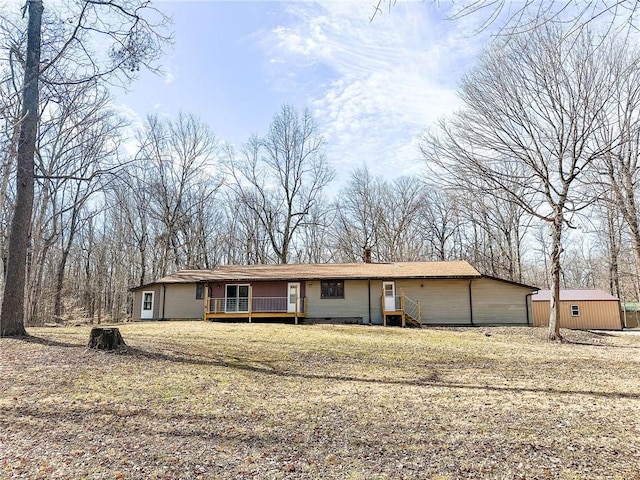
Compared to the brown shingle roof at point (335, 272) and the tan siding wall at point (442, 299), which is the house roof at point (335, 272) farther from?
the tan siding wall at point (442, 299)

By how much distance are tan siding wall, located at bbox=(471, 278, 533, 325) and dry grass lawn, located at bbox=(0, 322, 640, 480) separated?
9474 mm

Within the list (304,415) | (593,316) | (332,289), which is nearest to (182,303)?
(332,289)

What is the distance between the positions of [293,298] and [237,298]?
294 cm

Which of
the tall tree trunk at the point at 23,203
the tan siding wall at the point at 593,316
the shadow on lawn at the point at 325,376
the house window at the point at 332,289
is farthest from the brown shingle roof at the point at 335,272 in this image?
the tall tree trunk at the point at 23,203

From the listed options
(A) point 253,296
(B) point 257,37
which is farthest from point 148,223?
(B) point 257,37

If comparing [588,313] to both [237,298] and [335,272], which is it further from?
[237,298]

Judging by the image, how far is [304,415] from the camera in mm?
5352

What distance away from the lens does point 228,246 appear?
1455 inches

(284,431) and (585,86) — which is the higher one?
(585,86)

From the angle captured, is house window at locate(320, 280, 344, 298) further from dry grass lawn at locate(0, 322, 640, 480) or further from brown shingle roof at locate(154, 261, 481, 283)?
dry grass lawn at locate(0, 322, 640, 480)

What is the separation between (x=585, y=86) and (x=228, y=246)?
30.0 m

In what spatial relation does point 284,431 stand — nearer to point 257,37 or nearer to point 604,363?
point 257,37

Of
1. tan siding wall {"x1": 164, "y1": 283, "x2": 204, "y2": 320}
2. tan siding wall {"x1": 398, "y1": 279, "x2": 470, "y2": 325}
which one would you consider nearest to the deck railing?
tan siding wall {"x1": 164, "y1": 283, "x2": 204, "y2": 320}

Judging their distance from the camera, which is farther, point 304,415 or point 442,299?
point 442,299
